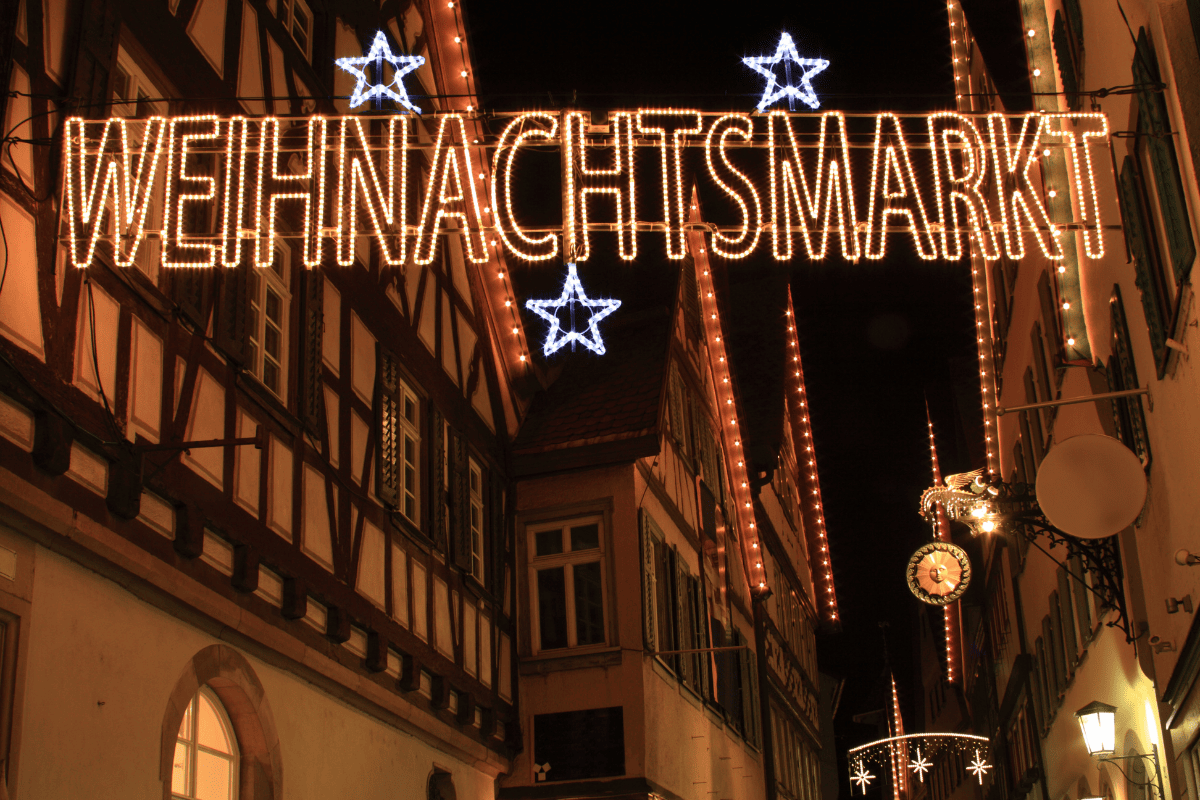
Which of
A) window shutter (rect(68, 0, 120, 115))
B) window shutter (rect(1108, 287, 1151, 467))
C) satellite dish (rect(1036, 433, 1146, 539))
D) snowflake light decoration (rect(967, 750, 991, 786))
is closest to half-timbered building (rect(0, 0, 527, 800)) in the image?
window shutter (rect(68, 0, 120, 115))

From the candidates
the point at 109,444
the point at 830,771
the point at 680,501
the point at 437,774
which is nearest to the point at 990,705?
the point at 830,771

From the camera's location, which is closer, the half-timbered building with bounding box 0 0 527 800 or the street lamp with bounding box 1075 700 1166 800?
the half-timbered building with bounding box 0 0 527 800

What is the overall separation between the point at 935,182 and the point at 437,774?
718 cm

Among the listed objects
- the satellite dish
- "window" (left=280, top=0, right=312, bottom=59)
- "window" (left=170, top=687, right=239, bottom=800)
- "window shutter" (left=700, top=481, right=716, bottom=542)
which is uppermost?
"window" (left=280, top=0, right=312, bottom=59)

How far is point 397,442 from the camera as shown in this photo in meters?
12.0

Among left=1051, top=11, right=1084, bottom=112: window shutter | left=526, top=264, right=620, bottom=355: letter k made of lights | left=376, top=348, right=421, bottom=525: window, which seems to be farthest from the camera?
left=526, top=264, right=620, bottom=355: letter k made of lights

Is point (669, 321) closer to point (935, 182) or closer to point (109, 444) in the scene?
point (935, 182)

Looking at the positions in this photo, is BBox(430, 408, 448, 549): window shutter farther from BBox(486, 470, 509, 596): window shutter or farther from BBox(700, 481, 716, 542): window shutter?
BBox(700, 481, 716, 542): window shutter

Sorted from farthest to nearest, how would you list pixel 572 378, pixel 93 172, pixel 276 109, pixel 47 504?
pixel 572 378 < pixel 276 109 < pixel 93 172 < pixel 47 504

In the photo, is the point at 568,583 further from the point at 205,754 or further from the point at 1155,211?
the point at 1155,211

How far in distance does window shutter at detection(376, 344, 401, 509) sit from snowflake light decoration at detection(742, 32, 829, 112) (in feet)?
13.6

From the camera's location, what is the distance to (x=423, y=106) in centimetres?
1442

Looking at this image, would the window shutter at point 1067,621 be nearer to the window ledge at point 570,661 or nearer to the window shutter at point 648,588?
the window shutter at point 648,588

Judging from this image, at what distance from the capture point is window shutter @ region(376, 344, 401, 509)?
1143cm
